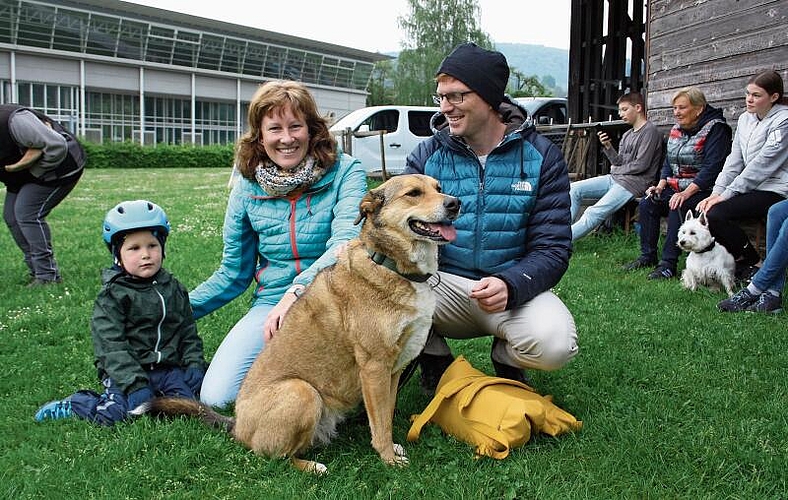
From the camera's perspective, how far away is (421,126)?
23.0 m

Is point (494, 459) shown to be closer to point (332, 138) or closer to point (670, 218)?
point (332, 138)

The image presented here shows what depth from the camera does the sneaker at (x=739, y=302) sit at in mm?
6227

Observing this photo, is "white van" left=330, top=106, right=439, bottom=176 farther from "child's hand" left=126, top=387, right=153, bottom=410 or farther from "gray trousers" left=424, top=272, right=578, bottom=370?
"child's hand" left=126, top=387, right=153, bottom=410

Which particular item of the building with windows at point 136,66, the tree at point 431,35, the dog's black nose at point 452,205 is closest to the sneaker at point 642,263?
the dog's black nose at point 452,205

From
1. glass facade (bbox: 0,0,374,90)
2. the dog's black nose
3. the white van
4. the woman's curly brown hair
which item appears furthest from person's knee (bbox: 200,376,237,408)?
glass facade (bbox: 0,0,374,90)

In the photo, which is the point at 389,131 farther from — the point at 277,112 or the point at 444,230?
the point at 444,230

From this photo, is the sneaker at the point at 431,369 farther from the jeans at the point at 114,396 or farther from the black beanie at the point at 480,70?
the black beanie at the point at 480,70

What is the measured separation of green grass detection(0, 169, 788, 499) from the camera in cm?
320

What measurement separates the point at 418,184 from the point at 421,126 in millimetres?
19863

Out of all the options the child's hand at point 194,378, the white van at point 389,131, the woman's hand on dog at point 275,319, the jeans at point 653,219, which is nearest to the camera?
the woman's hand on dog at point 275,319

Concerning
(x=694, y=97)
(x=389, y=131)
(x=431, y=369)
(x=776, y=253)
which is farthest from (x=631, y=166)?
(x=389, y=131)

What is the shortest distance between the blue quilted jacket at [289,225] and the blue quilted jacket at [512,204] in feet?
2.02

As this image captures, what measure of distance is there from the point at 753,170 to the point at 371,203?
16.5ft

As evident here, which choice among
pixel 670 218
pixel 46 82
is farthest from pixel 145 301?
pixel 46 82
